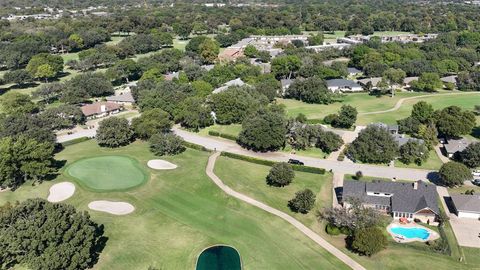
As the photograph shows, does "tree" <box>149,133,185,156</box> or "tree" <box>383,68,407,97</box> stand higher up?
"tree" <box>383,68,407,97</box>

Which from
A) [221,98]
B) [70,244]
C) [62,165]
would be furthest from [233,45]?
[70,244]

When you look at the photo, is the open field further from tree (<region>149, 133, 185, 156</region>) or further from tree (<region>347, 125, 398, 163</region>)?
tree (<region>149, 133, 185, 156</region>)

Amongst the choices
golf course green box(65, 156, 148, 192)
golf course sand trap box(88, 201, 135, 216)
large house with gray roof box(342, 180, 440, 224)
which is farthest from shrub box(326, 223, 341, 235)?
golf course green box(65, 156, 148, 192)

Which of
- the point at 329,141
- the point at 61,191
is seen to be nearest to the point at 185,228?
the point at 61,191

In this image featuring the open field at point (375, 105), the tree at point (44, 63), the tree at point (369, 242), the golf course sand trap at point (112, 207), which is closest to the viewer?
the tree at point (369, 242)

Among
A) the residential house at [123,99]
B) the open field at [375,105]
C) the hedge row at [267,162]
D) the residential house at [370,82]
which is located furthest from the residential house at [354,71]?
the hedge row at [267,162]

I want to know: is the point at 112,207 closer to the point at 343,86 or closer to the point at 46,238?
the point at 46,238

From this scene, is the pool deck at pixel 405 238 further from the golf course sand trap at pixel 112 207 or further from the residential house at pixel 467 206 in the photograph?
the golf course sand trap at pixel 112 207
